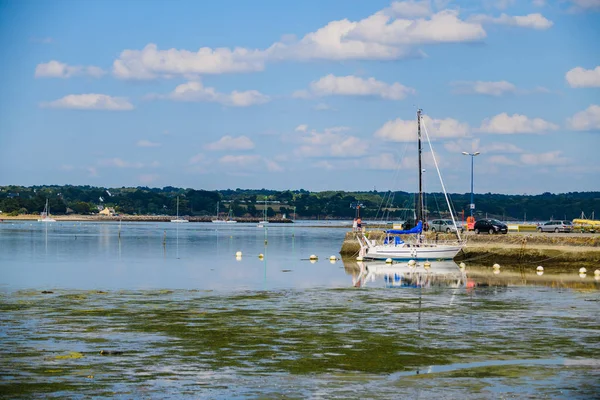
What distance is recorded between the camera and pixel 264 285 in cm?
5922

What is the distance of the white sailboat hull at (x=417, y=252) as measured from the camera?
3221 inches

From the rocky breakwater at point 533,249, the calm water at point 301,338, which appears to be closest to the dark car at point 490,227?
the rocky breakwater at point 533,249

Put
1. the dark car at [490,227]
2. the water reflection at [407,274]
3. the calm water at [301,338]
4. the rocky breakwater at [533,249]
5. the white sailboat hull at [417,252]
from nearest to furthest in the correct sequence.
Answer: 1. the calm water at [301,338]
2. the water reflection at [407,274]
3. the rocky breakwater at [533,249]
4. the white sailboat hull at [417,252]
5. the dark car at [490,227]

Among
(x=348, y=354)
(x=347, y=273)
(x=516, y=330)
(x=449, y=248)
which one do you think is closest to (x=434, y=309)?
(x=516, y=330)

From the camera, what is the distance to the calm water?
2511cm

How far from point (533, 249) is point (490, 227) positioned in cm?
1712

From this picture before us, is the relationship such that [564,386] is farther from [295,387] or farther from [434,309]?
[434,309]

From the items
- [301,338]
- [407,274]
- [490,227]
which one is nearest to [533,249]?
[407,274]

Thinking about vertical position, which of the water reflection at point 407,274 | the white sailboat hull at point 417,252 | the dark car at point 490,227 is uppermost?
the dark car at point 490,227

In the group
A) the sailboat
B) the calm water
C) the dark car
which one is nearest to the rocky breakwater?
the sailboat

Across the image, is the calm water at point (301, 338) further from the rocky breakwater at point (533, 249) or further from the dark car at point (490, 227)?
the dark car at point (490, 227)

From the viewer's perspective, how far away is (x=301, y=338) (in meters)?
33.5

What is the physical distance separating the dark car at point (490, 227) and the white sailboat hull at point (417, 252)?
11.8 m

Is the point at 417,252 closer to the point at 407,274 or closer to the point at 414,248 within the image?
the point at 414,248
